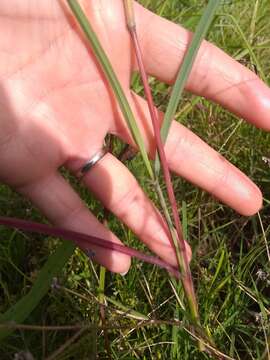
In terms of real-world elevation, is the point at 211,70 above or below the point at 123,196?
above

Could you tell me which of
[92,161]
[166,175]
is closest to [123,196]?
[92,161]

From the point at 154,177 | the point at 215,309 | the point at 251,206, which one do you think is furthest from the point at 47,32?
the point at 215,309

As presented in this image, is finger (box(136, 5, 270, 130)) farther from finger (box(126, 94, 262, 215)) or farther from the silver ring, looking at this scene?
the silver ring

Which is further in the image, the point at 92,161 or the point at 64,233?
the point at 92,161

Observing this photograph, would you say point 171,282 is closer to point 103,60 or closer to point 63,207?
point 63,207

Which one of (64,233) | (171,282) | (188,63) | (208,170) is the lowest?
(171,282)

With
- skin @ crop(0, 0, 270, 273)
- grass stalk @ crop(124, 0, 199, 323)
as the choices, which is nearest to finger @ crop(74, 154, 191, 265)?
skin @ crop(0, 0, 270, 273)

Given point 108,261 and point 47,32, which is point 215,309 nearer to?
point 108,261

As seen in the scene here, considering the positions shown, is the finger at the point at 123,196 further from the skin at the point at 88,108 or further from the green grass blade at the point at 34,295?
the green grass blade at the point at 34,295

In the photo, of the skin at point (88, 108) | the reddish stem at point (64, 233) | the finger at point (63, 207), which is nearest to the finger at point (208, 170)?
the skin at point (88, 108)
